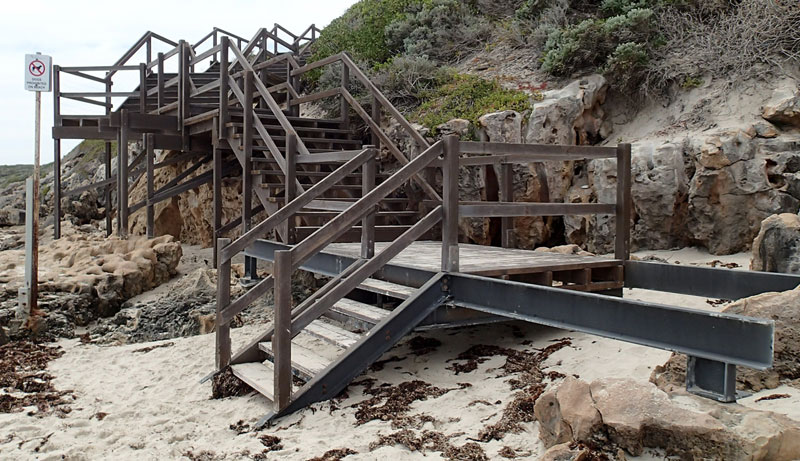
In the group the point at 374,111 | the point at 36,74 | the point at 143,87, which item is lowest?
the point at 374,111

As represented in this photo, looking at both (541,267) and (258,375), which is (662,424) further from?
(258,375)

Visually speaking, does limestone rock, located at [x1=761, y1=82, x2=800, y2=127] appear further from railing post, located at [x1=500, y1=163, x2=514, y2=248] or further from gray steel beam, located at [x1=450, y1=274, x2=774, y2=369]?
gray steel beam, located at [x1=450, y1=274, x2=774, y2=369]

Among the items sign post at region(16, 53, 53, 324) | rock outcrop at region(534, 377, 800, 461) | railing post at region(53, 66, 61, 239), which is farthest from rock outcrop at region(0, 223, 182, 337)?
rock outcrop at region(534, 377, 800, 461)

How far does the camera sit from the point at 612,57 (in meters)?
10.3

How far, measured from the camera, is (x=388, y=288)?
5543 millimetres

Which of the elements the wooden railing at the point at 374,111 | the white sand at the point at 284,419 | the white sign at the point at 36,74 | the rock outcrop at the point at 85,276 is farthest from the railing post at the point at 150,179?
the white sand at the point at 284,419

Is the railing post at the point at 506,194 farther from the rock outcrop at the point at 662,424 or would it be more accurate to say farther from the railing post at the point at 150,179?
the railing post at the point at 150,179

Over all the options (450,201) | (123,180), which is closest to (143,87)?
(123,180)

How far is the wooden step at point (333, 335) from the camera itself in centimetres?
513

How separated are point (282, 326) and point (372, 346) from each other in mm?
736

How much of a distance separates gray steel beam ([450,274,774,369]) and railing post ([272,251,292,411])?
4.33 feet

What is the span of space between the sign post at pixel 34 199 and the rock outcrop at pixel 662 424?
725 centimetres

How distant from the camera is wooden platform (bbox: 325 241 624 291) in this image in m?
5.40

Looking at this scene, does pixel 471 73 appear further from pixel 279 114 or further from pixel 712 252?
pixel 712 252
